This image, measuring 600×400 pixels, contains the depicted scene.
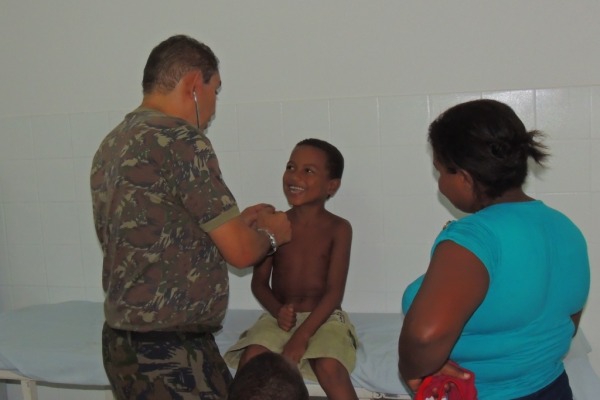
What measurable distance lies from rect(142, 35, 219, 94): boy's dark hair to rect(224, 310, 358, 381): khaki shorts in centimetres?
113

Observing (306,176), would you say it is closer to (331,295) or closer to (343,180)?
(343,180)

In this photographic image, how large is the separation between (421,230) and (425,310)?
Result: 1805mm

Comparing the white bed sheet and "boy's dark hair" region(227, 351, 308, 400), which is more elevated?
"boy's dark hair" region(227, 351, 308, 400)

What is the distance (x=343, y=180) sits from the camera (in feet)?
10.00

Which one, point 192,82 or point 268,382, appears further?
point 192,82

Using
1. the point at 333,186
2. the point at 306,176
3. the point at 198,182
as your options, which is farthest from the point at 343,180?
the point at 198,182

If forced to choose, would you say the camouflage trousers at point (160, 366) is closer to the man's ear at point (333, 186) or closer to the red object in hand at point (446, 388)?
the red object in hand at point (446, 388)

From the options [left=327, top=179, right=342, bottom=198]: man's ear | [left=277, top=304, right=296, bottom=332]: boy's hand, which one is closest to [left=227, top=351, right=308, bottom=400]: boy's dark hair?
[left=277, top=304, right=296, bottom=332]: boy's hand

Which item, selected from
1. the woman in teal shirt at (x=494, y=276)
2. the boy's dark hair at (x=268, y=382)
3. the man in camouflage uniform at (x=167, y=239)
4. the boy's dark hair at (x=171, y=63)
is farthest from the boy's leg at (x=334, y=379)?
the boy's dark hair at (x=171, y=63)

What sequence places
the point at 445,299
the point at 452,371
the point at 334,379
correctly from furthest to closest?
the point at 334,379 → the point at 452,371 → the point at 445,299

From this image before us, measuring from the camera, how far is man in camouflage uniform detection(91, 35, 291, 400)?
1614 mm

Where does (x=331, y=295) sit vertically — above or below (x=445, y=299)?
below

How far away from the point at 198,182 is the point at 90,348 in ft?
4.67

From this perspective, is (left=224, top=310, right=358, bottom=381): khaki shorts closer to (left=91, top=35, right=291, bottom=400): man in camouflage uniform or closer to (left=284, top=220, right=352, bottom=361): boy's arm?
(left=284, top=220, right=352, bottom=361): boy's arm
